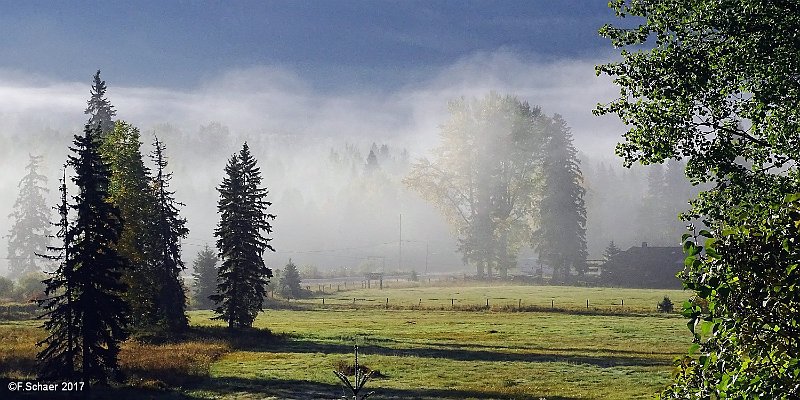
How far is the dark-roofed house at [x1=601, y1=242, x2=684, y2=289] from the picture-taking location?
93188 millimetres

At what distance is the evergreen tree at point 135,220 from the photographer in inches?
1709

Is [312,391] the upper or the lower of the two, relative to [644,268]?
lower

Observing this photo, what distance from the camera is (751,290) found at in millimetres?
6195

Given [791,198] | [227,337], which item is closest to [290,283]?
[227,337]

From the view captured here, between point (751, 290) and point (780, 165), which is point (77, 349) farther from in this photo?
point (751, 290)

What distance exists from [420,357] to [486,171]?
6364 cm

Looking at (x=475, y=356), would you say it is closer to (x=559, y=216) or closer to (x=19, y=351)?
(x=19, y=351)

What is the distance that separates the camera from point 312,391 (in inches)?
1163

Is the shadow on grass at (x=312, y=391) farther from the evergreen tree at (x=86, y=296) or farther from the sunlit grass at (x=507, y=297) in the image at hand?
the sunlit grass at (x=507, y=297)

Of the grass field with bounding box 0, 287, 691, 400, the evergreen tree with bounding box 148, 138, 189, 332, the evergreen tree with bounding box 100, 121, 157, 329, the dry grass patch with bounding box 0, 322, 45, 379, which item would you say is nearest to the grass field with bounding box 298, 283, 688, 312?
the grass field with bounding box 0, 287, 691, 400

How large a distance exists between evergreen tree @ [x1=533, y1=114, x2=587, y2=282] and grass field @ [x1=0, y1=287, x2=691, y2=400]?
42.7m

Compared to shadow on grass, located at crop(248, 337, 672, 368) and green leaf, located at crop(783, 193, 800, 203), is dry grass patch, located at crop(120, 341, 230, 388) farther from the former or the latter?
green leaf, located at crop(783, 193, 800, 203)

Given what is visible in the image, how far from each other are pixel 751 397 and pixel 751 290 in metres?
0.93

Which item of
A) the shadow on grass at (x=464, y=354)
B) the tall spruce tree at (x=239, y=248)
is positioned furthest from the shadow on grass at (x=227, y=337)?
the tall spruce tree at (x=239, y=248)
